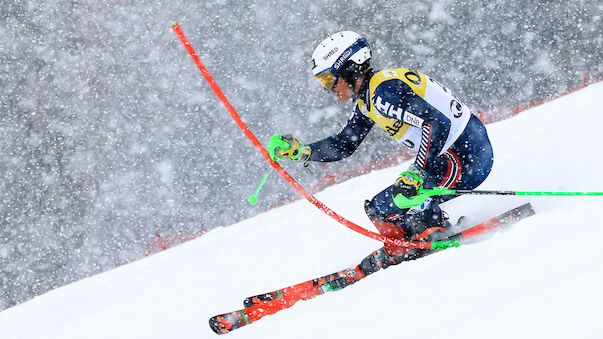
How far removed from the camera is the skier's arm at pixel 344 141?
3521 millimetres

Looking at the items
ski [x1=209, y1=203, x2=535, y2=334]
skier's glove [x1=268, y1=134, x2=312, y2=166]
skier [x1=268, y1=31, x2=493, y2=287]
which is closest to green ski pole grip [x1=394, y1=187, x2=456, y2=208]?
skier [x1=268, y1=31, x2=493, y2=287]

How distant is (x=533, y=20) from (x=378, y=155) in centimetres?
279

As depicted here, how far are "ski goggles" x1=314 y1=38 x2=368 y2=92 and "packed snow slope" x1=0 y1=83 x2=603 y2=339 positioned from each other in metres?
1.28

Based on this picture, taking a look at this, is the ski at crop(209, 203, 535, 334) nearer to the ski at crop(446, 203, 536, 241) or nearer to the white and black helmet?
the ski at crop(446, 203, 536, 241)

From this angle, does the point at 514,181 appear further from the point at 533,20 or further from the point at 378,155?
the point at 533,20

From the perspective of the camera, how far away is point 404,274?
2605 millimetres

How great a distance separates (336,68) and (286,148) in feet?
2.27

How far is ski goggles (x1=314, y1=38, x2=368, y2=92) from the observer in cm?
298

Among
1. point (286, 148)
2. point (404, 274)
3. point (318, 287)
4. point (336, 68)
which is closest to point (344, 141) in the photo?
point (286, 148)

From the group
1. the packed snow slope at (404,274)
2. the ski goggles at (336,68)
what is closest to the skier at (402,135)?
the ski goggles at (336,68)

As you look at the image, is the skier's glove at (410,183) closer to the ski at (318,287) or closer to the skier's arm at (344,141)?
the skier's arm at (344,141)

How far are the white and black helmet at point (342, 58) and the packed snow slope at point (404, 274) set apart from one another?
1.28m

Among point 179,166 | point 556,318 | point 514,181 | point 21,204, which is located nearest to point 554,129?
point 514,181

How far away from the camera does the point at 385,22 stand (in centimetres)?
674
